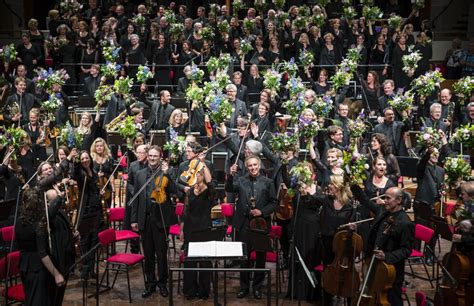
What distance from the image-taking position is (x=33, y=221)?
693 cm

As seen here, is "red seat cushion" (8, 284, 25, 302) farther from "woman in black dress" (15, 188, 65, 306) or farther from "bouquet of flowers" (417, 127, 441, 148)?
"bouquet of flowers" (417, 127, 441, 148)

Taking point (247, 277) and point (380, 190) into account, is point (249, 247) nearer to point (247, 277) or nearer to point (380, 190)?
point (247, 277)

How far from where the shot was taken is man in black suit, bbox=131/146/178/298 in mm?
8773

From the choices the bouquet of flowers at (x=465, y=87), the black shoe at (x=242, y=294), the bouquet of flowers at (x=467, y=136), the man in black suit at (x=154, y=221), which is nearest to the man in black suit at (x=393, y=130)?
the bouquet of flowers at (x=465, y=87)

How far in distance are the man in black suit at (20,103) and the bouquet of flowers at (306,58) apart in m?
5.09

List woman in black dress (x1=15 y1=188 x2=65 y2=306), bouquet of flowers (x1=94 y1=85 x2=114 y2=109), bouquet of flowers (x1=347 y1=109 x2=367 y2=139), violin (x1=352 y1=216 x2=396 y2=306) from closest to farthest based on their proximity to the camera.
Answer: woman in black dress (x1=15 y1=188 x2=65 y2=306)
violin (x1=352 y1=216 x2=396 y2=306)
bouquet of flowers (x1=347 y1=109 x2=367 y2=139)
bouquet of flowers (x1=94 y1=85 x2=114 y2=109)

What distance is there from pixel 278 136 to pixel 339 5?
9430 millimetres

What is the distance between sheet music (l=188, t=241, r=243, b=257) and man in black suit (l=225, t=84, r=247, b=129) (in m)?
4.89

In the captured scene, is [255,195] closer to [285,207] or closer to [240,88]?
[285,207]

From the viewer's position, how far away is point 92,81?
14.6 meters

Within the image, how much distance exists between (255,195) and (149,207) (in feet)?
4.17

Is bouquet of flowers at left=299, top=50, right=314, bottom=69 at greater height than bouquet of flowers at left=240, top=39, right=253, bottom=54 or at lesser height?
lesser

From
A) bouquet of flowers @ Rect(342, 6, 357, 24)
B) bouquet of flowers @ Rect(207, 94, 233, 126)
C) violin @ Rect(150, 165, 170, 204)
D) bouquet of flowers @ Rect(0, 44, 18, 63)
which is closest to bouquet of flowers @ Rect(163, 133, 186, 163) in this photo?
bouquet of flowers @ Rect(207, 94, 233, 126)

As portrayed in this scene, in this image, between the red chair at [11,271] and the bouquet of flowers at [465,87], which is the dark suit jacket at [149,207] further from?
the bouquet of flowers at [465,87]
